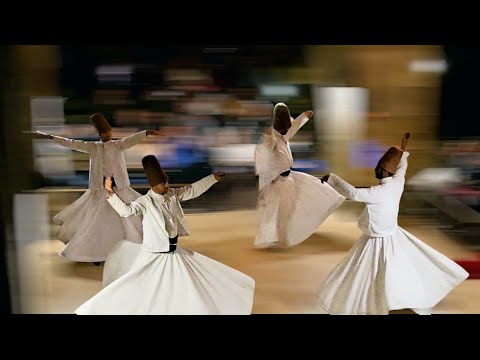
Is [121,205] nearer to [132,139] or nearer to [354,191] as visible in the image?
[132,139]

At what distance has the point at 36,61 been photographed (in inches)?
230

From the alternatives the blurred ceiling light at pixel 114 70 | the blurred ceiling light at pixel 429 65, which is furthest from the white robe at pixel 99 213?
the blurred ceiling light at pixel 429 65

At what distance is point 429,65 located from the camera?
634 cm

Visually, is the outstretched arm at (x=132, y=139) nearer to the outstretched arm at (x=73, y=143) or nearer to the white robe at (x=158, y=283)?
the outstretched arm at (x=73, y=143)

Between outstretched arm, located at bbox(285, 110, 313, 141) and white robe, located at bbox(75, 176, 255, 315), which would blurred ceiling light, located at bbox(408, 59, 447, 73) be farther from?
white robe, located at bbox(75, 176, 255, 315)

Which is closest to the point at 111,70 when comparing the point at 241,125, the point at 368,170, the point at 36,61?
the point at 36,61

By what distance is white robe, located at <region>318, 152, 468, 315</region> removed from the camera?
201 inches

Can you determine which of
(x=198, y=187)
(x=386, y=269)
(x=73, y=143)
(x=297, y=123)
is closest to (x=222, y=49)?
(x=297, y=123)

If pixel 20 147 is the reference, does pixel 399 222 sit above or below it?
below

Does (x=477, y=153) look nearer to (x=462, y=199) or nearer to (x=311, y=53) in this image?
(x=462, y=199)

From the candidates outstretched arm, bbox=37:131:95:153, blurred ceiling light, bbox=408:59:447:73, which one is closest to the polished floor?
outstretched arm, bbox=37:131:95:153

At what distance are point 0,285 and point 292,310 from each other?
1933mm

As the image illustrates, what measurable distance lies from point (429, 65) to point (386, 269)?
198 centimetres

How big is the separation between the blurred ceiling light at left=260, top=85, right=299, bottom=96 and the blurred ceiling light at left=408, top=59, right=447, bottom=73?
3.11ft
